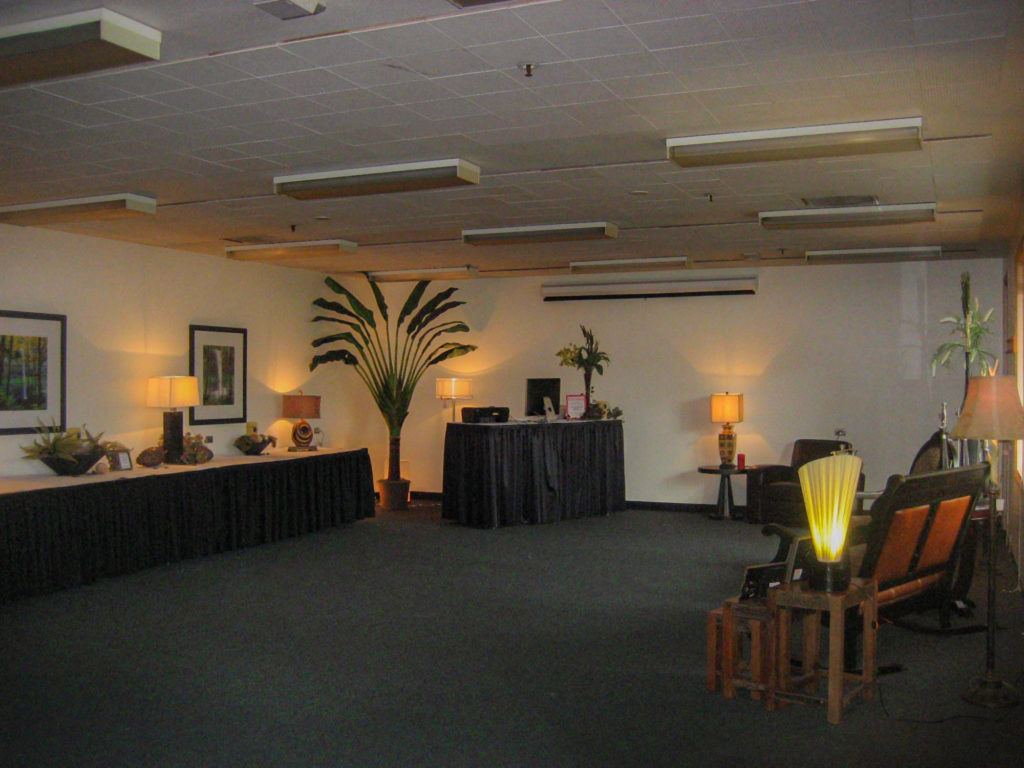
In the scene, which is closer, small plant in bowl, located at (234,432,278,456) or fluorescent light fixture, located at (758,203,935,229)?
fluorescent light fixture, located at (758,203,935,229)

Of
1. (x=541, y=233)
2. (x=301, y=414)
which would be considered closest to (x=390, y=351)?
(x=301, y=414)

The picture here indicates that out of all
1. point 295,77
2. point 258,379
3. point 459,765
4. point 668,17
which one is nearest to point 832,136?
point 668,17

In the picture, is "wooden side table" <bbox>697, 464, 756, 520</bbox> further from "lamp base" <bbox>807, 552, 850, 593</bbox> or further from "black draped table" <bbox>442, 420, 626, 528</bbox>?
"lamp base" <bbox>807, 552, 850, 593</bbox>

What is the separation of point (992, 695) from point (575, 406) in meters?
6.71

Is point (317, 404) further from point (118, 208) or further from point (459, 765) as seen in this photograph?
point (459, 765)

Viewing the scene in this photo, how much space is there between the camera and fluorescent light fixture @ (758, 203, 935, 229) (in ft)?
23.7

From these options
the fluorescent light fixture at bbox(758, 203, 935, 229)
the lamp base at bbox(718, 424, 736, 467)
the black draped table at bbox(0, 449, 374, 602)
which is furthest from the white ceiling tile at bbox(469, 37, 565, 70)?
the lamp base at bbox(718, 424, 736, 467)

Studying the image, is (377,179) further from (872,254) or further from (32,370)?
(872,254)

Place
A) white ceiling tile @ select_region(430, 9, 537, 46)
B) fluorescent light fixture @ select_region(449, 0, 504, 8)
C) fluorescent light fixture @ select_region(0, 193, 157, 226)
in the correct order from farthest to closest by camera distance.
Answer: fluorescent light fixture @ select_region(0, 193, 157, 226) → white ceiling tile @ select_region(430, 9, 537, 46) → fluorescent light fixture @ select_region(449, 0, 504, 8)

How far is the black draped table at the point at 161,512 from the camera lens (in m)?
6.67

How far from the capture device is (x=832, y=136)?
16.2 feet

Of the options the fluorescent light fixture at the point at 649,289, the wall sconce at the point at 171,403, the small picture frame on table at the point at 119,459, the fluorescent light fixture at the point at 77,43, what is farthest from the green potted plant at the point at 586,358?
the fluorescent light fixture at the point at 77,43

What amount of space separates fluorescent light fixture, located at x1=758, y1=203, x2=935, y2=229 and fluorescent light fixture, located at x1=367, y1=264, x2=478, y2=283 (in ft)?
14.0

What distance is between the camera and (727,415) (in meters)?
10.5
